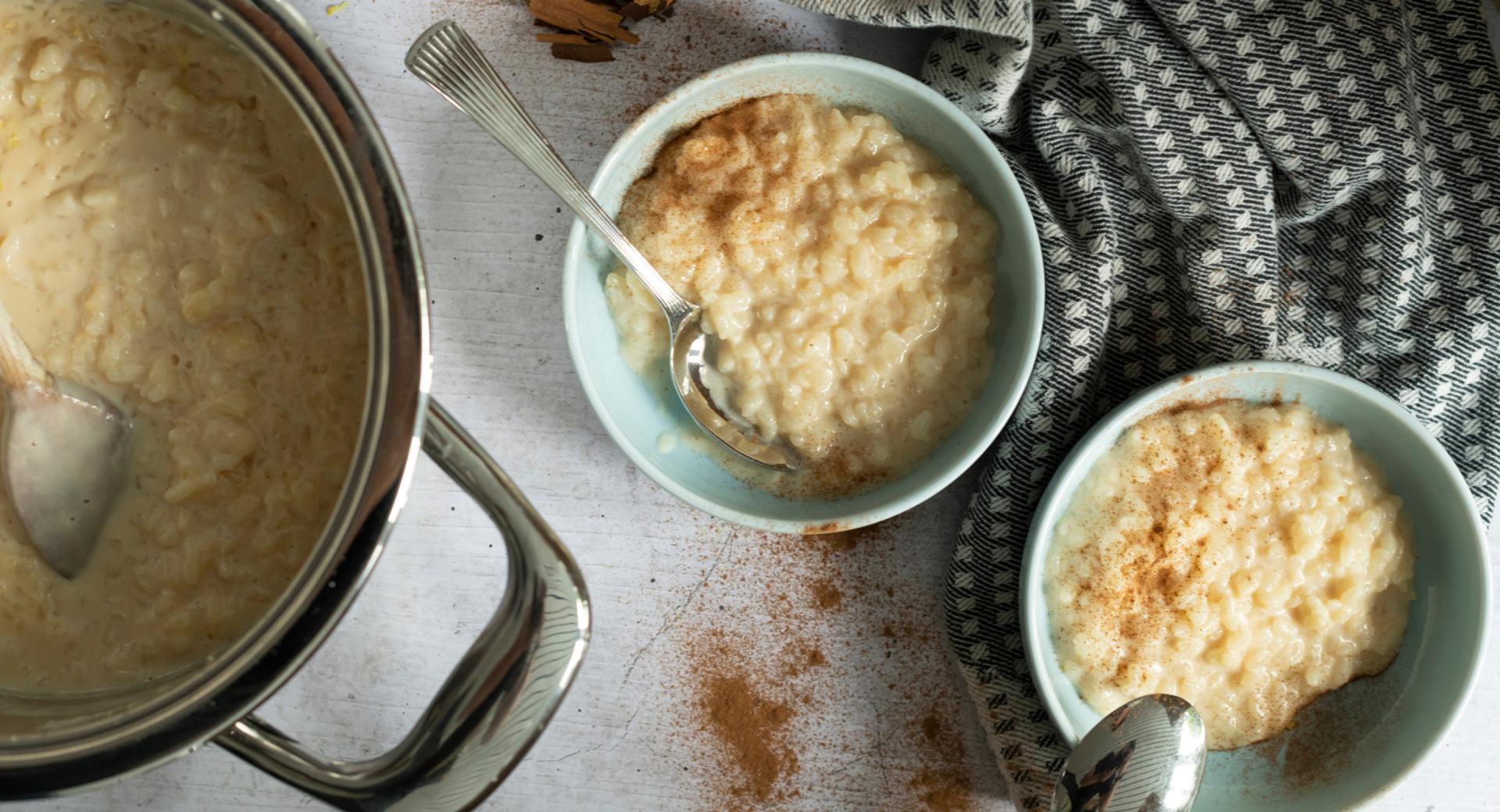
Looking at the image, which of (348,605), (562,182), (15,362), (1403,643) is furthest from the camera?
(1403,643)

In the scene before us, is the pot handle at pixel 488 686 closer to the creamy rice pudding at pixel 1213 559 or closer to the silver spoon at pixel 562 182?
the silver spoon at pixel 562 182

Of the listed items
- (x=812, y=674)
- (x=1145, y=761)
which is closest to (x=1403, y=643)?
(x=1145, y=761)

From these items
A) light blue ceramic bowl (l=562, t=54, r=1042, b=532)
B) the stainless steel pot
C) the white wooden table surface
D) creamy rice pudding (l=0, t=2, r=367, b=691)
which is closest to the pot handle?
the stainless steel pot

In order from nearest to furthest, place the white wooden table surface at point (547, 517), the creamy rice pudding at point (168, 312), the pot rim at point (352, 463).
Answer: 1. the pot rim at point (352, 463)
2. the creamy rice pudding at point (168, 312)
3. the white wooden table surface at point (547, 517)

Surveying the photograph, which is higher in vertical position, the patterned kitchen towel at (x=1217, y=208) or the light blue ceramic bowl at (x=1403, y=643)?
the patterned kitchen towel at (x=1217, y=208)

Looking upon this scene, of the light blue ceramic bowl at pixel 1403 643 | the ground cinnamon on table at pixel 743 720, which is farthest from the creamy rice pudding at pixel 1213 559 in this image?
the ground cinnamon on table at pixel 743 720

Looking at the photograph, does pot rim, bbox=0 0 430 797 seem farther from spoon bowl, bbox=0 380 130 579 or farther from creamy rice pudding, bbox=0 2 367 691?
spoon bowl, bbox=0 380 130 579

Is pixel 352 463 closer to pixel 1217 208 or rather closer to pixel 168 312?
pixel 168 312
